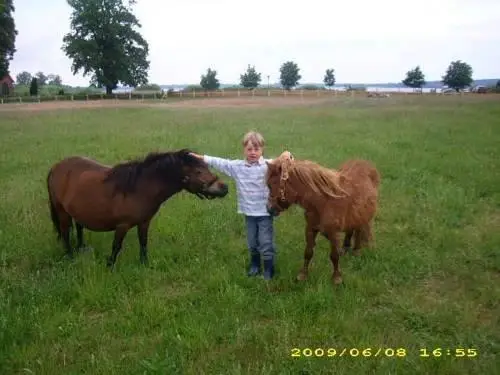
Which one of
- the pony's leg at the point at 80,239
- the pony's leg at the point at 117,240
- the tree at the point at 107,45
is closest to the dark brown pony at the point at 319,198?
the pony's leg at the point at 117,240

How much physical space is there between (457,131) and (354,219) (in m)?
13.6

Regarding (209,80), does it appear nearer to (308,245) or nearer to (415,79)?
(415,79)

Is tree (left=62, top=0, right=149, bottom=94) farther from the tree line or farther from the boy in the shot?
the boy

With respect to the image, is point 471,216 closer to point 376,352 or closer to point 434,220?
point 434,220

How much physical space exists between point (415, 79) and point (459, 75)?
869 cm

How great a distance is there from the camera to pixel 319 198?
15.9 ft

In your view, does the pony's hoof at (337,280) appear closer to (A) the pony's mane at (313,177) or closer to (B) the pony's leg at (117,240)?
(A) the pony's mane at (313,177)

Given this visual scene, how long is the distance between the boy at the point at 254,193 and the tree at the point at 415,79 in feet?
299

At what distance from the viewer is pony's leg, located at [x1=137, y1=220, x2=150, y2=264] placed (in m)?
5.51

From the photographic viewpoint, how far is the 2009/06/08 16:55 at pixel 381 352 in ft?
12.4

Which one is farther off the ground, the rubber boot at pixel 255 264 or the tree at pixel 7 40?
the tree at pixel 7 40

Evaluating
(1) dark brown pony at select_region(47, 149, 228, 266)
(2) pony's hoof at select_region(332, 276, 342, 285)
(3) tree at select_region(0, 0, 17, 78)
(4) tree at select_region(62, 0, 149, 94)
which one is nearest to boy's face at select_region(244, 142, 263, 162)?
(1) dark brown pony at select_region(47, 149, 228, 266)
